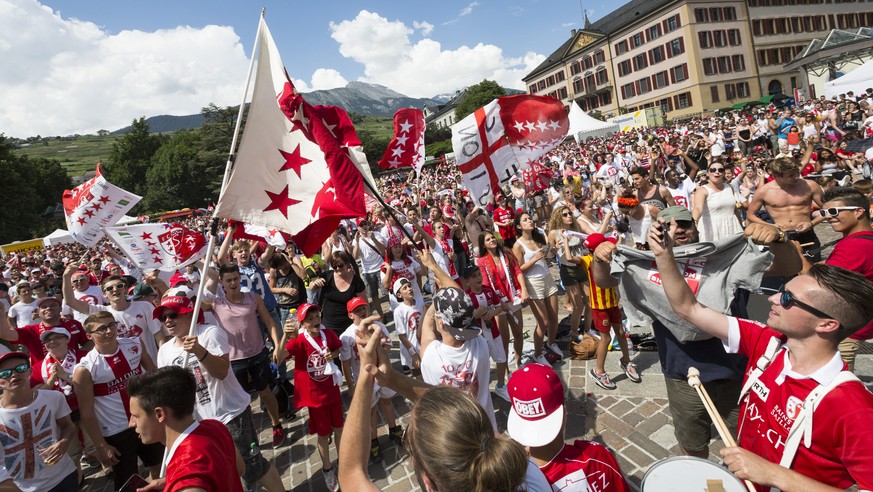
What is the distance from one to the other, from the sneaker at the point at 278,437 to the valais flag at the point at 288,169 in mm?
2354

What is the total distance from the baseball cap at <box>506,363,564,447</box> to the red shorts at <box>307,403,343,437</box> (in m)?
2.70

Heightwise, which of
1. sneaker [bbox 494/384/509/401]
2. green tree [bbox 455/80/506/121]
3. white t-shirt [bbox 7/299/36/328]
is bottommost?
sneaker [bbox 494/384/509/401]

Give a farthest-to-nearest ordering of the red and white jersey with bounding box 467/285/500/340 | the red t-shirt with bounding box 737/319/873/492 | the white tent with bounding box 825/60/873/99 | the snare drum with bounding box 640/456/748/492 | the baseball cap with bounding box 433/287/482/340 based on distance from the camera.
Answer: the white tent with bounding box 825/60/873/99
the red and white jersey with bounding box 467/285/500/340
the baseball cap with bounding box 433/287/482/340
the snare drum with bounding box 640/456/748/492
the red t-shirt with bounding box 737/319/873/492

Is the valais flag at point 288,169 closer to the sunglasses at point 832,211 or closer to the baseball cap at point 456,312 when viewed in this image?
the baseball cap at point 456,312

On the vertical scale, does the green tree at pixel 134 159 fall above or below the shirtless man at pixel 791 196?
above

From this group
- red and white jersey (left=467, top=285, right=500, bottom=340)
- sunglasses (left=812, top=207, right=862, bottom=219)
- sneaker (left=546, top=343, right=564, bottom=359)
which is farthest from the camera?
sneaker (left=546, top=343, right=564, bottom=359)

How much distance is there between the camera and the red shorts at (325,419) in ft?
14.6

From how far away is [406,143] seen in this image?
320 inches

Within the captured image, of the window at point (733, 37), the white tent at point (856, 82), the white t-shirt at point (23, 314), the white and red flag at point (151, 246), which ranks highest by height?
the window at point (733, 37)

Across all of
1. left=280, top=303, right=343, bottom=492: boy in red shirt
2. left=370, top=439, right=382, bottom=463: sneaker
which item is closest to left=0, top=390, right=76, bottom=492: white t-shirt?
left=280, top=303, right=343, bottom=492: boy in red shirt

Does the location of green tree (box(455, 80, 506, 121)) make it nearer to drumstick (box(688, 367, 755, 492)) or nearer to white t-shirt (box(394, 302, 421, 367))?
white t-shirt (box(394, 302, 421, 367))

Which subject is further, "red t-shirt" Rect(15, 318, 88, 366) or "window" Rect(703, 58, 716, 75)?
"window" Rect(703, 58, 716, 75)

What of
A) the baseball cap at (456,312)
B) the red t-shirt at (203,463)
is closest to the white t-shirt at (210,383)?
the red t-shirt at (203,463)

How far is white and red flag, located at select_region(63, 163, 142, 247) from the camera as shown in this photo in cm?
669
